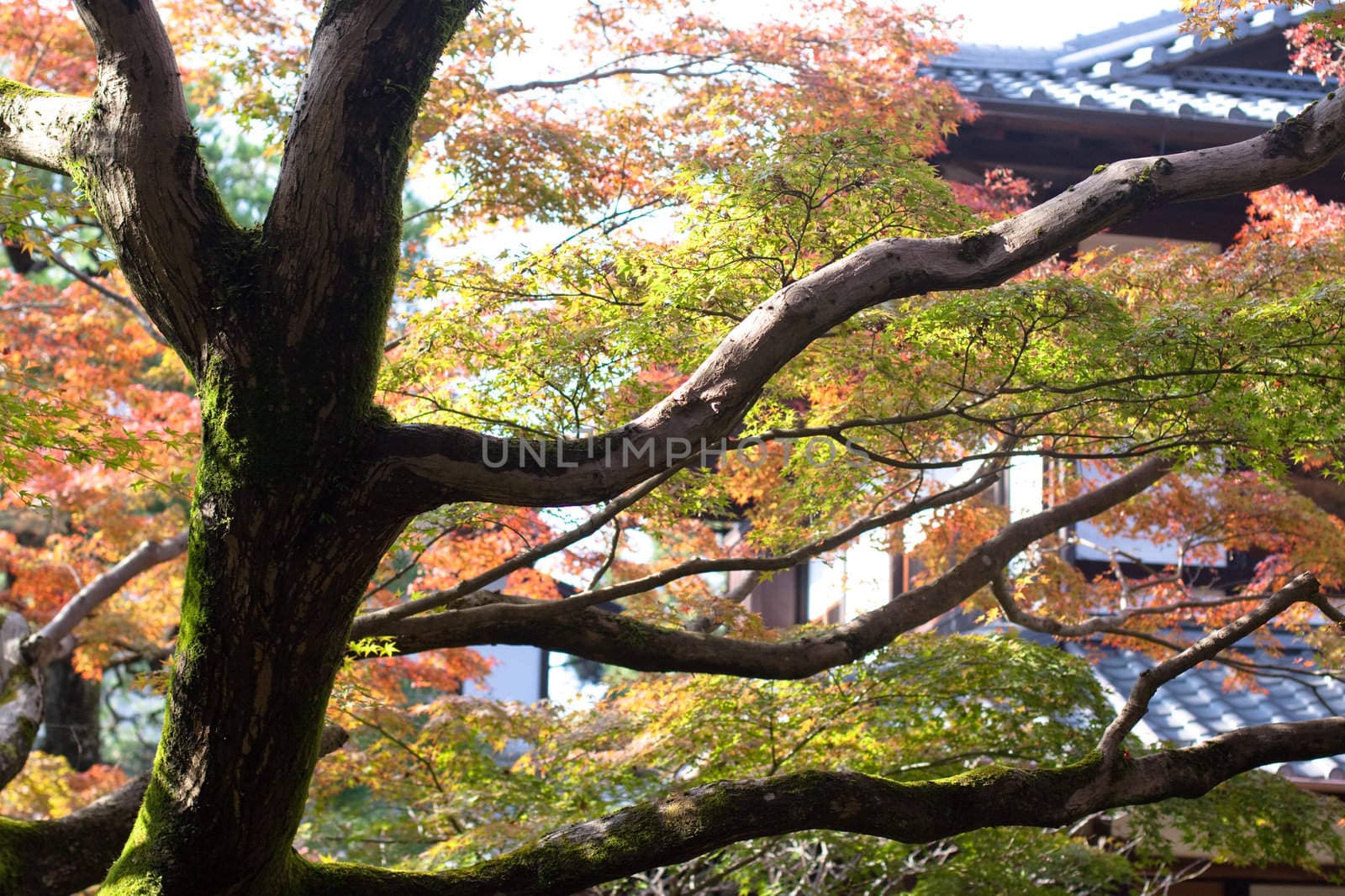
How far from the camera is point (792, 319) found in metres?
3.71

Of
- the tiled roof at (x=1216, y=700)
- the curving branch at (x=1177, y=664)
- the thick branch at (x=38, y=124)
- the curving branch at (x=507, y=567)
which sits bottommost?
the tiled roof at (x=1216, y=700)

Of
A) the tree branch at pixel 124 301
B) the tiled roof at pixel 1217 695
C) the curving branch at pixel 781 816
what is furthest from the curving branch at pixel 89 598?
the tiled roof at pixel 1217 695

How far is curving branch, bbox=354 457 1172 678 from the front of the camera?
17.5 feet

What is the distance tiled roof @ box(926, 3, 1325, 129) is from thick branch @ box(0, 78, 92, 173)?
7222 mm

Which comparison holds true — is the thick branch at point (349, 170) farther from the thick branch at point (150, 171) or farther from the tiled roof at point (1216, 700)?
the tiled roof at point (1216, 700)

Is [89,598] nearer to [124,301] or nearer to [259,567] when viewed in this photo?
[124,301]

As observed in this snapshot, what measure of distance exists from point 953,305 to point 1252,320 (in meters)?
1.16

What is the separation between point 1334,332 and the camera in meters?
4.67

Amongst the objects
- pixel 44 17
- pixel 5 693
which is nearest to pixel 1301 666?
pixel 5 693

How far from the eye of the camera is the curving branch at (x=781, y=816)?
419 centimetres

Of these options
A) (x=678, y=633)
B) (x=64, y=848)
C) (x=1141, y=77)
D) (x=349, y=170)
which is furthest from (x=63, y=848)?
(x=1141, y=77)

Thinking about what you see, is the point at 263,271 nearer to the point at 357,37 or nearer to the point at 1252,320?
the point at 357,37

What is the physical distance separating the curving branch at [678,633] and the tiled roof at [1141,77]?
419cm

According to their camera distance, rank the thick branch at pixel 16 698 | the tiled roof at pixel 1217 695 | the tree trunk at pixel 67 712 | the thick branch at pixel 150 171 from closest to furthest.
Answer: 1. the thick branch at pixel 150 171
2. the thick branch at pixel 16 698
3. the tiled roof at pixel 1217 695
4. the tree trunk at pixel 67 712
